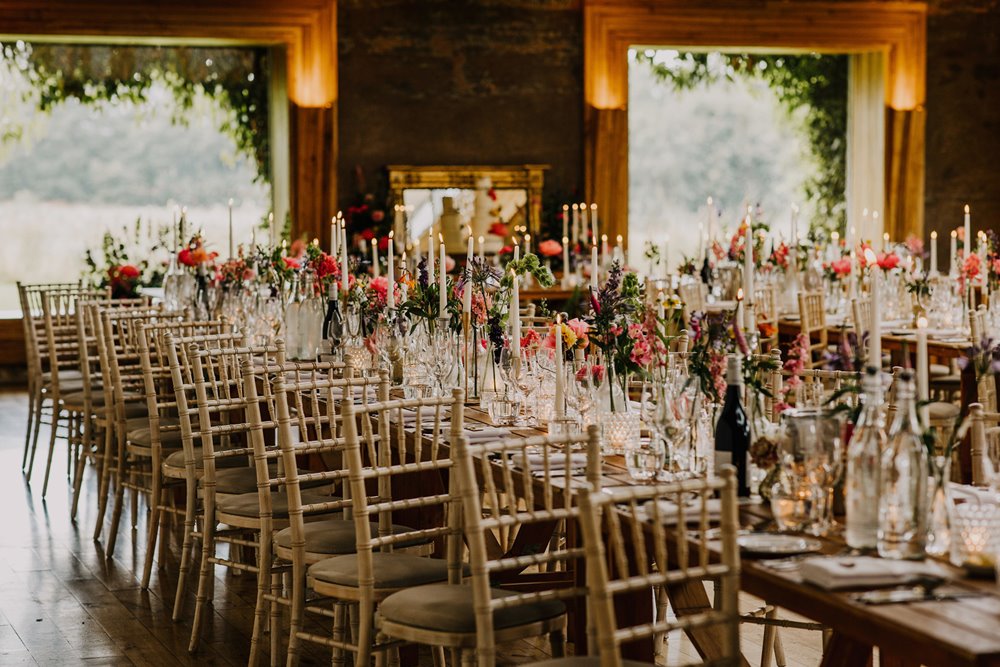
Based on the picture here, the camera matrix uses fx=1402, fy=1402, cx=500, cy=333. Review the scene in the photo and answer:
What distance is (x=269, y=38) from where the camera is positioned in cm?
1205

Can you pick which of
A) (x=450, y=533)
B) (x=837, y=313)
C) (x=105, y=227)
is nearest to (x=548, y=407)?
(x=450, y=533)

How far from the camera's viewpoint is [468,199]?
1257 cm

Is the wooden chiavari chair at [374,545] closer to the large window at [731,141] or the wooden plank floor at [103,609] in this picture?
the wooden plank floor at [103,609]

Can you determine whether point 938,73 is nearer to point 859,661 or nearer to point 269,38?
point 269,38

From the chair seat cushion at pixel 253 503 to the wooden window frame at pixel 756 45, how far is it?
27.3 feet

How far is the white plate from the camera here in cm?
282

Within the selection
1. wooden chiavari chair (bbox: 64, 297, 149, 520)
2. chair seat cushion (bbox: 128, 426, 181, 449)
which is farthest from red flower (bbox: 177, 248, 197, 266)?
chair seat cushion (bbox: 128, 426, 181, 449)

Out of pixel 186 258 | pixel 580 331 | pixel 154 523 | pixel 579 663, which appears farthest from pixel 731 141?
pixel 579 663

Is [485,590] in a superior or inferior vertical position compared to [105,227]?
inferior

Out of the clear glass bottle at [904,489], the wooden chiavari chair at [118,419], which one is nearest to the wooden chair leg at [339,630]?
the clear glass bottle at [904,489]

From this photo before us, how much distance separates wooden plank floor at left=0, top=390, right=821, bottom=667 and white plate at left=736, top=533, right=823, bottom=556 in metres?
1.64

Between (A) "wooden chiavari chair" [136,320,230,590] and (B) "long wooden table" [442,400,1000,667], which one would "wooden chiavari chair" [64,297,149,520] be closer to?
(A) "wooden chiavari chair" [136,320,230,590]

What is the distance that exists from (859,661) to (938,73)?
11.5 metres

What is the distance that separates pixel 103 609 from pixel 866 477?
334 cm
